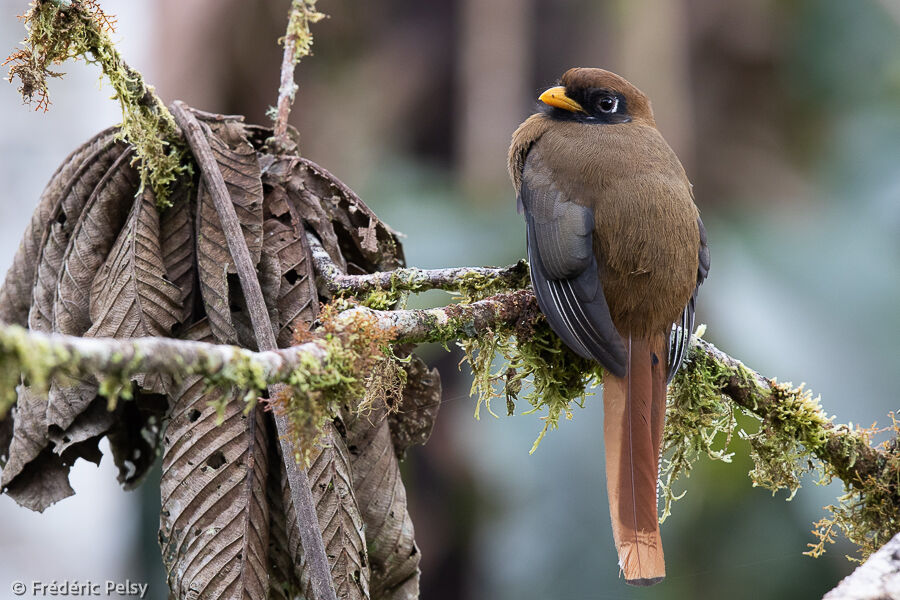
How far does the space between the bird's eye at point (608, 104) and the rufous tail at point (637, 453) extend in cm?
89

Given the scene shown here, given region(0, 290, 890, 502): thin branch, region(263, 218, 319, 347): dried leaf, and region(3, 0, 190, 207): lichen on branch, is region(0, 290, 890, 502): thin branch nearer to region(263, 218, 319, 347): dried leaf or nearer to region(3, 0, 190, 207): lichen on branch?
region(263, 218, 319, 347): dried leaf

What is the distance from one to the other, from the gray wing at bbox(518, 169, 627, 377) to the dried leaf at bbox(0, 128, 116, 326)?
1.03 meters

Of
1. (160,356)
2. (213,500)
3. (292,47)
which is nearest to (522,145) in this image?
(292,47)

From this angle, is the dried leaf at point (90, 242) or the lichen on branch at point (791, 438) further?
the lichen on branch at point (791, 438)

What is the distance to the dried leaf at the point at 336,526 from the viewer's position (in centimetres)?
157

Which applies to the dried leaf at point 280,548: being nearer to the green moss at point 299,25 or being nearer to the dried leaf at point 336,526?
the dried leaf at point 336,526

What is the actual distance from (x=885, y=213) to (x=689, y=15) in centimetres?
161

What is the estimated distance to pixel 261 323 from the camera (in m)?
1.62

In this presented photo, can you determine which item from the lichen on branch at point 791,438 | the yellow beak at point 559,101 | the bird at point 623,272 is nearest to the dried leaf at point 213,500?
the bird at point 623,272

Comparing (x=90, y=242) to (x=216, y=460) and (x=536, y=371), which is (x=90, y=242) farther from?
(x=536, y=371)

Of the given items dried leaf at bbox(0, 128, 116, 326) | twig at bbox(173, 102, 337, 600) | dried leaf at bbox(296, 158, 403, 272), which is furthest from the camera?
dried leaf at bbox(296, 158, 403, 272)

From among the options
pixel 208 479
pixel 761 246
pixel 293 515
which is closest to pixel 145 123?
pixel 208 479

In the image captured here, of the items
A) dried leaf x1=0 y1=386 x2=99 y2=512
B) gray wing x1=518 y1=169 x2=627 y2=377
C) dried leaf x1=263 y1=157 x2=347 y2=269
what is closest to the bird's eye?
gray wing x1=518 y1=169 x2=627 y2=377

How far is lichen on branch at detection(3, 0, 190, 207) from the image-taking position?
1.60 metres
